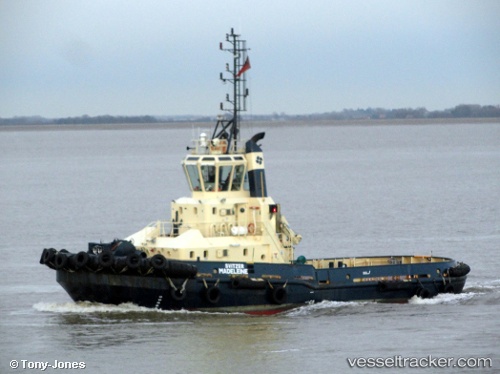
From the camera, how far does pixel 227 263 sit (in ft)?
93.4

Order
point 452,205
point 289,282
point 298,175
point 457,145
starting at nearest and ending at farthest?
point 289,282
point 452,205
point 298,175
point 457,145

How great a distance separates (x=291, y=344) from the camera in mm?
26109

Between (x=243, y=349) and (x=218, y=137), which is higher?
(x=218, y=137)

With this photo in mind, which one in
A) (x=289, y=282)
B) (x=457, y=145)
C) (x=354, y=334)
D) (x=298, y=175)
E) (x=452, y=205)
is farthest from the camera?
(x=457, y=145)

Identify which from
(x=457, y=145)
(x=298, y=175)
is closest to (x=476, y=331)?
(x=298, y=175)

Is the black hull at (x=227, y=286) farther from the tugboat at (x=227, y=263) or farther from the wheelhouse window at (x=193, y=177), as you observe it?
the wheelhouse window at (x=193, y=177)

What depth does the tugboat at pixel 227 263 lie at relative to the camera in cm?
2806

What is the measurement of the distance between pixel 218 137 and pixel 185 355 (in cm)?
674

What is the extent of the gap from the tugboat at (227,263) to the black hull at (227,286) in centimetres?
2

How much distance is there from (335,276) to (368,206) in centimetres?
2327

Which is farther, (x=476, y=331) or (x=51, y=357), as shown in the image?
(x=476, y=331)

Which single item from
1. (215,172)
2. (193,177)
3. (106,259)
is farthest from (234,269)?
(106,259)

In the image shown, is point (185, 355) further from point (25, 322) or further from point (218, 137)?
Answer: point (218, 137)

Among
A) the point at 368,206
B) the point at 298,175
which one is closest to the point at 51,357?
the point at 368,206
